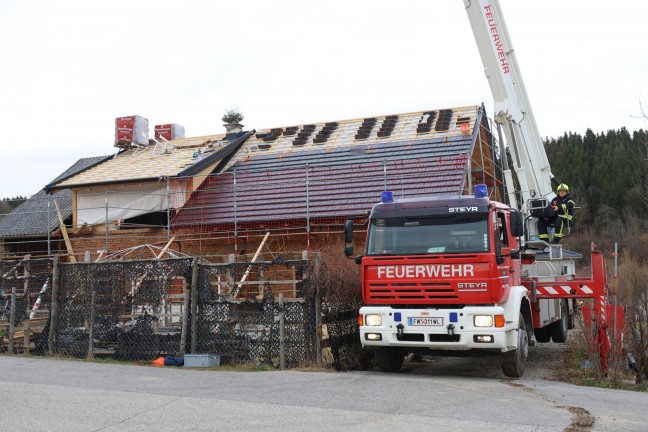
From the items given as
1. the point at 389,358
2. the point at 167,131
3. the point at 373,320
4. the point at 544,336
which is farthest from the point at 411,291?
the point at 167,131

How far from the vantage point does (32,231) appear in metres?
26.1

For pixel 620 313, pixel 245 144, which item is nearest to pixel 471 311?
pixel 620 313

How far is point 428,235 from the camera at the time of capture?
10.8 m

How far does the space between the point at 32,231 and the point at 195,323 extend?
1636 cm

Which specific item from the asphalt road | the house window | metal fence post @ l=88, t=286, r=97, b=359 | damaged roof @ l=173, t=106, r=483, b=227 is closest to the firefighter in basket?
the asphalt road

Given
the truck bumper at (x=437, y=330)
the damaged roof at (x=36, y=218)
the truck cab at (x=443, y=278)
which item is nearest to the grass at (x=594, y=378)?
the truck cab at (x=443, y=278)

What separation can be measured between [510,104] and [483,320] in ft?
21.4

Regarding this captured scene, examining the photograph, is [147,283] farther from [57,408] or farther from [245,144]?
[245,144]

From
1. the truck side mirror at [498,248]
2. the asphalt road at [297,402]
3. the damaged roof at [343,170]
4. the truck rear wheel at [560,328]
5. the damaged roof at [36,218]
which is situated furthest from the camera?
the damaged roof at [36,218]

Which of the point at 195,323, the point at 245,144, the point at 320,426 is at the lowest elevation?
the point at 320,426

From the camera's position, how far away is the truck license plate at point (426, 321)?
34.4ft

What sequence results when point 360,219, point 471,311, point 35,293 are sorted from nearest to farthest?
1. point 471,311
2. point 35,293
3. point 360,219

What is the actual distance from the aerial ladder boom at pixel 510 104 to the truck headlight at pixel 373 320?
18.4ft

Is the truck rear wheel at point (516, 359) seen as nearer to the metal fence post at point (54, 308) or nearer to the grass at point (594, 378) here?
the grass at point (594, 378)
